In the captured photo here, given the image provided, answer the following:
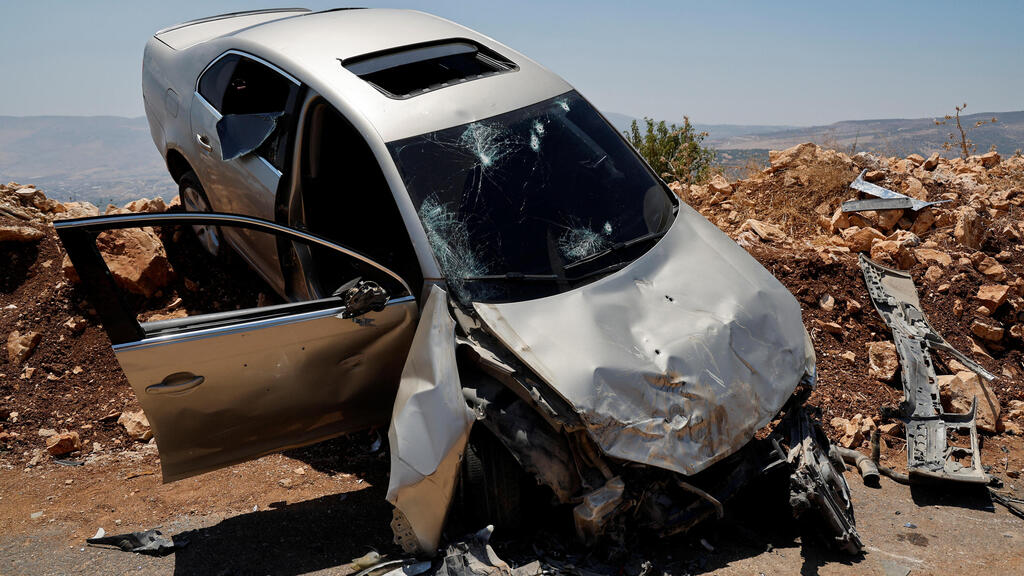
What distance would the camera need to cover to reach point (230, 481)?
3984mm

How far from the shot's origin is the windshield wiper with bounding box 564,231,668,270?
3326 mm

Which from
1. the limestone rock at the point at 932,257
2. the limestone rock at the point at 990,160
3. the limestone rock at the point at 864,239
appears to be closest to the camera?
the limestone rock at the point at 932,257

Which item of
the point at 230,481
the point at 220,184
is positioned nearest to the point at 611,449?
the point at 230,481

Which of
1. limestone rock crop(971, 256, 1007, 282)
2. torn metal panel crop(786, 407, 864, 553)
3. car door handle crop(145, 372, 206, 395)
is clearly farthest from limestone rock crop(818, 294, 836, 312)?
car door handle crop(145, 372, 206, 395)

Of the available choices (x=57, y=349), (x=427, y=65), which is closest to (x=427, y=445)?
(x=427, y=65)

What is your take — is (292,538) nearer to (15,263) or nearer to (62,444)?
(62,444)

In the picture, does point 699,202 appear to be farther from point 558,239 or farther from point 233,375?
point 233,375

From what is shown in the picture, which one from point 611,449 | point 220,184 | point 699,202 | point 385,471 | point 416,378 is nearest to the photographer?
point 611,449

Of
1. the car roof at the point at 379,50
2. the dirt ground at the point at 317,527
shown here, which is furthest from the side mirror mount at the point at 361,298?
the dirt ground at the point at 317,527

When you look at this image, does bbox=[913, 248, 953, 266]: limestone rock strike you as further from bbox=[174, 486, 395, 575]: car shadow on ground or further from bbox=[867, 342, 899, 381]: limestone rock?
bbox=[174, 486, 395, 575]: car shadow on ground

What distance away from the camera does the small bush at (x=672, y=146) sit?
1228 centimetres

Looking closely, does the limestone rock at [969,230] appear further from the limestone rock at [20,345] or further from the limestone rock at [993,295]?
the limestone rock at [20,345]

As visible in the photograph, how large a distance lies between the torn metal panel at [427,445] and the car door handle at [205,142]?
102 inches

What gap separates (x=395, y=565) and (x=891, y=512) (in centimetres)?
271
